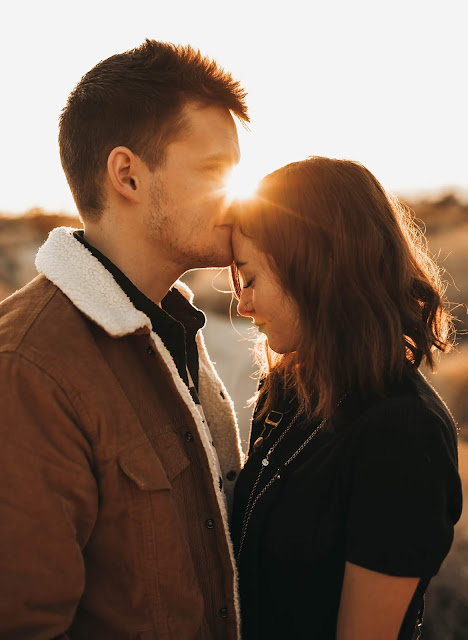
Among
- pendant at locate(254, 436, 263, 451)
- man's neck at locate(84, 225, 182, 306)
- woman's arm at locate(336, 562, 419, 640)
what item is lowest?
woman's arm at locate(336, 562, 419, 640)

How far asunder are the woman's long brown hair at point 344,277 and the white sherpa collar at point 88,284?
57 centimetres

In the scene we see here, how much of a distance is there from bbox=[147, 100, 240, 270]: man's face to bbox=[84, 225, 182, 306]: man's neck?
0.18 feet

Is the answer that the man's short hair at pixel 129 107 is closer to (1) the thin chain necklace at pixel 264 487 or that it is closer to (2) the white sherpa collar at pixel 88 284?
(2) the white sherpa collar at pixel 88 284

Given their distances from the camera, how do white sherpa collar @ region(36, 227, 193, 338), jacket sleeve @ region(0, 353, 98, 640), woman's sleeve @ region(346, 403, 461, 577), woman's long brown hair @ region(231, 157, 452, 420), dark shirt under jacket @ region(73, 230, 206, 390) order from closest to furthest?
jacket sleeve @ region(0, 353, 98, 640), woman's sleeve @ region(346, 403, 461, 577), white sherpa collar @ region(36, 227, 193, 338), woman's long brown hair @ region(231, 157, 452, 420), dark shirt under jacket @ region(73, 230, 206, 390)

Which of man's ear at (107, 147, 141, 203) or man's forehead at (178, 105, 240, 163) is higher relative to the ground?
man's forehead at (178, 105, 240, 163)

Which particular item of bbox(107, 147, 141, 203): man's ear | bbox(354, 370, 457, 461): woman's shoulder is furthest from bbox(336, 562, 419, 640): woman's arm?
bbox(107, 147, 141, 203): man's ear

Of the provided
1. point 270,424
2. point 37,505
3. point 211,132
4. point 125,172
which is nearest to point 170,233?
point 125,172

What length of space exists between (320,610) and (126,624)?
616 millimetres

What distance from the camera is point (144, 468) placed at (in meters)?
1.63

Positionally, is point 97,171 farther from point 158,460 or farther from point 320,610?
point 320,610

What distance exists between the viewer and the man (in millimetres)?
1444

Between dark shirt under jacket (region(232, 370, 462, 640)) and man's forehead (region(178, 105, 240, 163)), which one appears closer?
dark shirt under jacket (region(232, 370, 462, 640))

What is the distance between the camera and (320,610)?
5.86ft

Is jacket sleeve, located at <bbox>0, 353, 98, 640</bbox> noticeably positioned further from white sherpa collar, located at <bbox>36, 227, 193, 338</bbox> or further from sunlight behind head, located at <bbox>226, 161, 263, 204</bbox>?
sunlight behind head, located at <bbox>226, 161, 263, 204</bbox>
